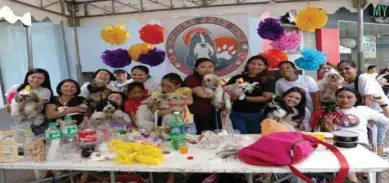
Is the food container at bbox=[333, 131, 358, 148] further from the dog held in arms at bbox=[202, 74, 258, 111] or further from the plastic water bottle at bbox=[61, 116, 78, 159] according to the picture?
the plastic water bottle at bbox=[61, 116, 78, 159]

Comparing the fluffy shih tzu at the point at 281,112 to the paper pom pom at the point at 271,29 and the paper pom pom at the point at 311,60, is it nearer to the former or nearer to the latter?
the paper pom pom at the point at 311,60

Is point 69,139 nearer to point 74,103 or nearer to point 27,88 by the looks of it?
point 74,103

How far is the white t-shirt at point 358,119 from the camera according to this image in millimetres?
2553

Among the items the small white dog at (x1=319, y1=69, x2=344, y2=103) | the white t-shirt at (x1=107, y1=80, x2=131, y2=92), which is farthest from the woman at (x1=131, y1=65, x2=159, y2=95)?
the small white dog at (x1=319, y1=69, x2=344, y2=103)

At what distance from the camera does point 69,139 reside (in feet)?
7.50

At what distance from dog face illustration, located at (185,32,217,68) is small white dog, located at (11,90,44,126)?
1.95 meters

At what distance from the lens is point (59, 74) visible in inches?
361

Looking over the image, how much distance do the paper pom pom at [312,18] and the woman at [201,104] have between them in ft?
4.59

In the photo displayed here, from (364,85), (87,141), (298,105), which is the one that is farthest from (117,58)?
(364,85)

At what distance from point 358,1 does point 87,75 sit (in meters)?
6.82

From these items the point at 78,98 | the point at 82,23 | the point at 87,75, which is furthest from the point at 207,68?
Answer: the point at 87,75

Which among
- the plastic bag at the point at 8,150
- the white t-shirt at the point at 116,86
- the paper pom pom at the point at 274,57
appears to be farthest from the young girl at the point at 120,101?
the paper pom pom at the point at 274,57

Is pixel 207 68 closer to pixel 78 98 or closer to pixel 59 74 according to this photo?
pixel 78 98

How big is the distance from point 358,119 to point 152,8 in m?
3.93
